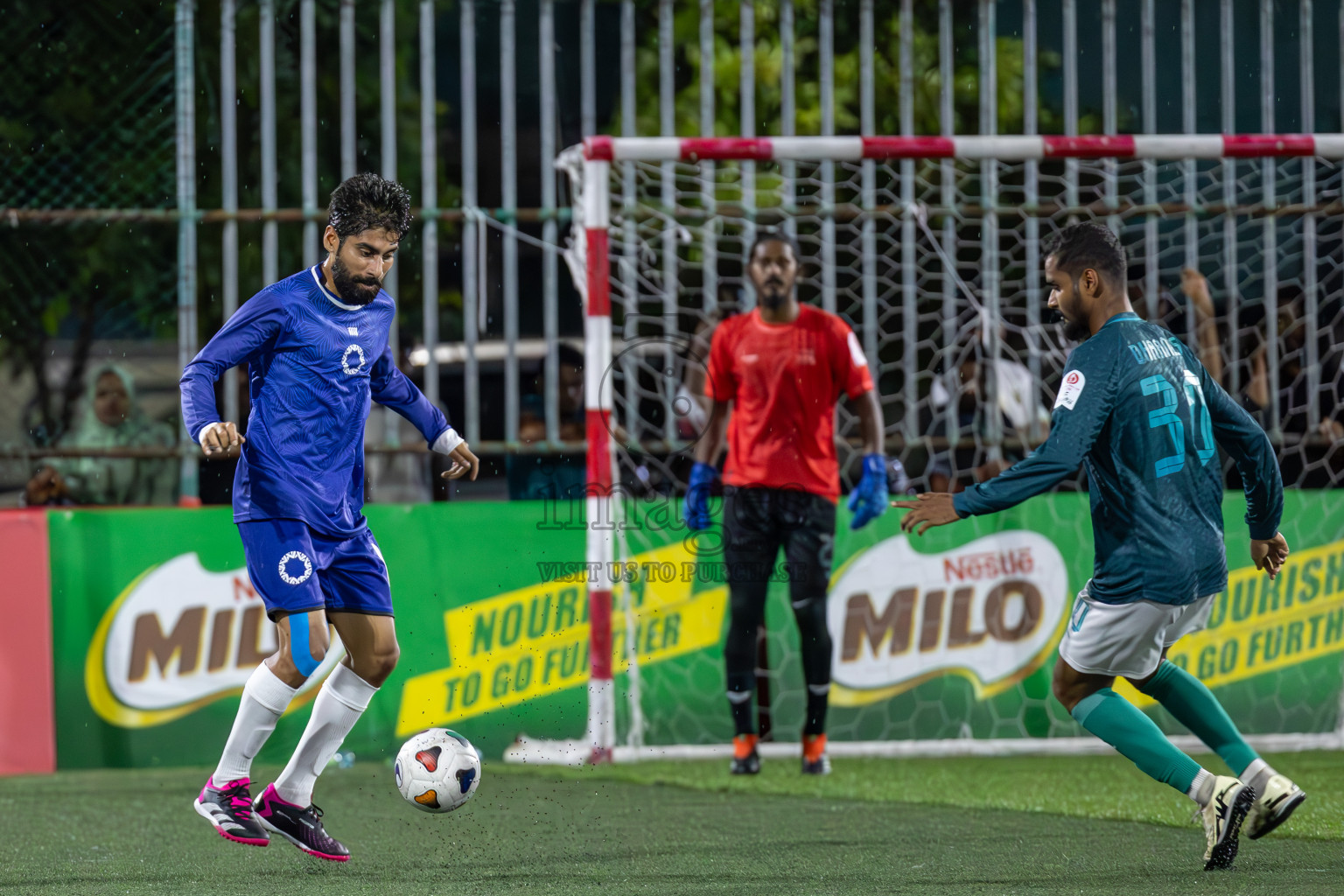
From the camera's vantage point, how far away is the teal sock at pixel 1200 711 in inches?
175

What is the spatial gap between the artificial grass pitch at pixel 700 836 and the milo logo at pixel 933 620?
45 cm

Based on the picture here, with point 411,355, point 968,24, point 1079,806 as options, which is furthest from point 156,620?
point 968,24

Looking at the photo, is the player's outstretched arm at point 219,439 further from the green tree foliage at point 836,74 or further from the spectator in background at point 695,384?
the green tree foliage at point 836,74

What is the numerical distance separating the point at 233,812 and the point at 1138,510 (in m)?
2.60

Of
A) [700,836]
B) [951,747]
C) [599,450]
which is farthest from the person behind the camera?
[951,747]

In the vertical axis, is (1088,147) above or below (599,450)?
above

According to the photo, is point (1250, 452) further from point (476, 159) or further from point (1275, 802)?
point (476, 159)

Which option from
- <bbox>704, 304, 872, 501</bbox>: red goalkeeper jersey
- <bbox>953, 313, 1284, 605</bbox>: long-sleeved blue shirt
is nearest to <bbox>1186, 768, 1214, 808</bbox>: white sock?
<bbox>953, 313, 1284, 605</bbox>: long-sleeved blue shirt

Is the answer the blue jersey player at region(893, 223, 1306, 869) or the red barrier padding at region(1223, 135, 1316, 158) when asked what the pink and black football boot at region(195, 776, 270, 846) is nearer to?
the blue jersey player at region(893, 223, 1306, 869)

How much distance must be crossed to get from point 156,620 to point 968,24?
527cm

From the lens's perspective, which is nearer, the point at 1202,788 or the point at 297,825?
the point at 1202,788

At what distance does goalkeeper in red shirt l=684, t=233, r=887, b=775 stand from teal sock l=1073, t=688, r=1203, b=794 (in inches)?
87.3

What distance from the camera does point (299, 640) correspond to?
461 centimetres

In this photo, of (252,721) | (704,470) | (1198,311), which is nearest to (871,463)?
(704,470)
